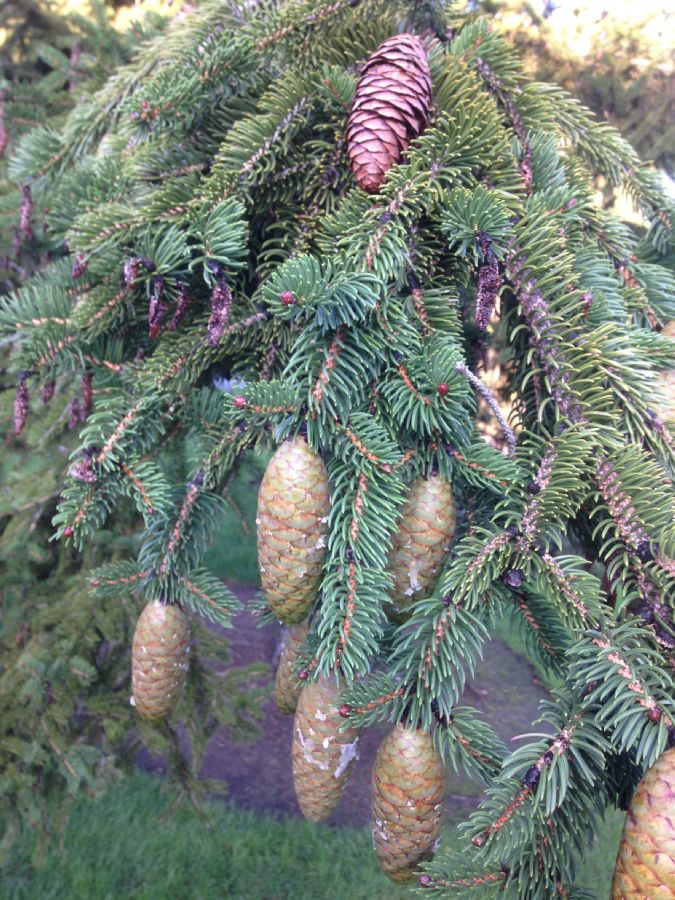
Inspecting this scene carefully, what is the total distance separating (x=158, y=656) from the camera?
3.41 ft

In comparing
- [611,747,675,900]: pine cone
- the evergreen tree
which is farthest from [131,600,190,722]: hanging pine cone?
the evergreen tree

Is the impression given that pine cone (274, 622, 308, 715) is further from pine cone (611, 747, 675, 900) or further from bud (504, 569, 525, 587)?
pine cone (611, 747, 675, 900)

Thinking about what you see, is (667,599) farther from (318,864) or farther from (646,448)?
(318,864)

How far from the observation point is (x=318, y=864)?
121 inches

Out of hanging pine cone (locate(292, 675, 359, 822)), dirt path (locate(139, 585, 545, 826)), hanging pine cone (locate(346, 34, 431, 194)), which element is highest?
hanging pine cone (locate(346, 34, 431, 194))

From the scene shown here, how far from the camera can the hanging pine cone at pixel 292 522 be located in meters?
0.80

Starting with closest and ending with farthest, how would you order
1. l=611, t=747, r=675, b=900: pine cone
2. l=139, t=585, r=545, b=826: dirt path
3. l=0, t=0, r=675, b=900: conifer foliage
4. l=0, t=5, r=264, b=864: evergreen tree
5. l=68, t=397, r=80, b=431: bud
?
l=611, t=747, r=675, b=900: pine cone
l=0, t=0, r=675, b=900: conifer foliage
l=68, t=397, r=80, b=431: bud
l=0, t=5, r=264, b=864: evergreen tree
l=139, t=585, r=545, b=826: dirt path

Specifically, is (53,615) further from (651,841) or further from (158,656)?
(651,841)

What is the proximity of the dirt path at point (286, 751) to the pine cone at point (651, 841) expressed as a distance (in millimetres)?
2264

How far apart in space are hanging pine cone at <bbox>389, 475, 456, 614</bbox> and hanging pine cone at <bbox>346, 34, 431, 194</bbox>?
441 millimetres

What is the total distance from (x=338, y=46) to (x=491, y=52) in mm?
257

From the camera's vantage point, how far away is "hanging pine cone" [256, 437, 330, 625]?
0.80 metres

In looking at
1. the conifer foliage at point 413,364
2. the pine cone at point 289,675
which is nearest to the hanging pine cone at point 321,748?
the conifer foliage at point 413,364

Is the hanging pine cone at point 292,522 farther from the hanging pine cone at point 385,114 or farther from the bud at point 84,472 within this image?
the hanging pine cone at point 385,114
